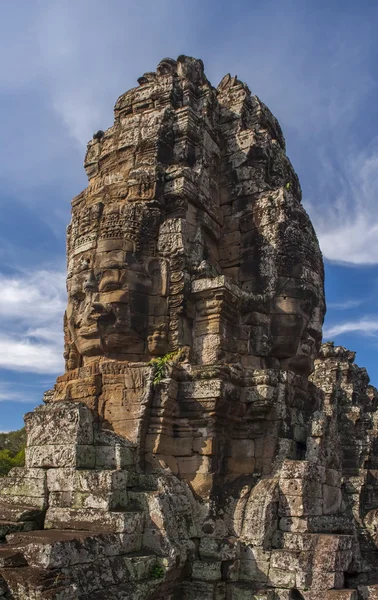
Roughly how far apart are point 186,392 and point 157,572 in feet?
8.12

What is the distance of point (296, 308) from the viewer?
9.77 meters

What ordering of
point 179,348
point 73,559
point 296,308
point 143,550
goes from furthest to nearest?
point 296,308 < point 179,348 < point 143,550 < point 73,559

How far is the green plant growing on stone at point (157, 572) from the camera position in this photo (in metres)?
6.90

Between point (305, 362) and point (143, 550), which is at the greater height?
point (305, 362)

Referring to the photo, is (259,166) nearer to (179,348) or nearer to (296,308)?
(296,308)

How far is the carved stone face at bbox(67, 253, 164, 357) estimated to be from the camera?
351 inches

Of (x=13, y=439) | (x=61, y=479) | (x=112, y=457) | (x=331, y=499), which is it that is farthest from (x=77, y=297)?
(x=13, y=439)

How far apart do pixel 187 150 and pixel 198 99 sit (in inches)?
61.2

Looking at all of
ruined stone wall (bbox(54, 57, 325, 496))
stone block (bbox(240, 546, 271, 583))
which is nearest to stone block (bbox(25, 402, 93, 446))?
ruined stone wall (bbox(54, 57, 325, 496))

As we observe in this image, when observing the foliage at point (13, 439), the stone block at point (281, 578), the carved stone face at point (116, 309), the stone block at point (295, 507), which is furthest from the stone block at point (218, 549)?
the foliage at point (13, 439)

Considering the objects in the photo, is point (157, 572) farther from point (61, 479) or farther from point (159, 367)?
point (159, 367)

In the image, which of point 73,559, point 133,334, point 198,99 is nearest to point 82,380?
point 133,334

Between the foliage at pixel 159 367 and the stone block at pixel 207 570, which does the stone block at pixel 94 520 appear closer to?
the stone block at pixel 207 570

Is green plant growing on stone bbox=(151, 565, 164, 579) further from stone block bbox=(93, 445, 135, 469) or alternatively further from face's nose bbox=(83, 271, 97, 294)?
face's nose bbox=(83, 271, 97, 294)
